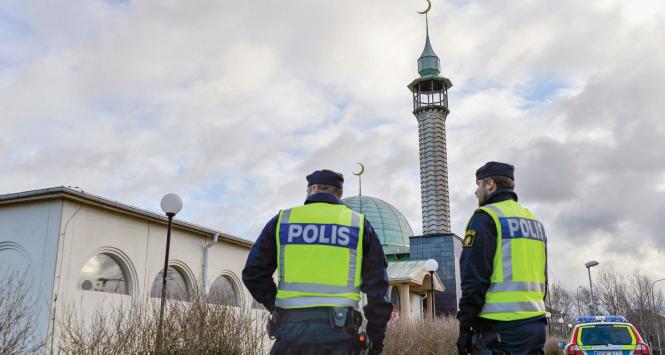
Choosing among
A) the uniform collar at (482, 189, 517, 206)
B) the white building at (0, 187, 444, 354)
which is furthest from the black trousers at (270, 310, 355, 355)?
the white building at (0, 187, 444, 354)

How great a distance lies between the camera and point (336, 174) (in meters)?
4.64

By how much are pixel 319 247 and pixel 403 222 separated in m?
48.9

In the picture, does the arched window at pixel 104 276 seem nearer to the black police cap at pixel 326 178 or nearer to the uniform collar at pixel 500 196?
the black police cap at pixel 326 178

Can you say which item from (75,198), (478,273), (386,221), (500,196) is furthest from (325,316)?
(386,221)

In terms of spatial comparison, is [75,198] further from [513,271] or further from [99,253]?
[513,271]

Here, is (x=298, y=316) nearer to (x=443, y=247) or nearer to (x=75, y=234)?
(x=75, y=234)

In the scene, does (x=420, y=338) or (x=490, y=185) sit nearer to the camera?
(x=490, y=185)

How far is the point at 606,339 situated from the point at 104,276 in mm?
11169

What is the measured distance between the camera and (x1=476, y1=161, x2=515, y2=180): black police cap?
5.04m

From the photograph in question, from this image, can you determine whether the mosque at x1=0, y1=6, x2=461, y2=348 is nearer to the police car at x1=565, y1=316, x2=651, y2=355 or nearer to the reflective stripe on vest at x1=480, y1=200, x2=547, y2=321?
the police car at x1=565, y1=316, x2=651, y2=355

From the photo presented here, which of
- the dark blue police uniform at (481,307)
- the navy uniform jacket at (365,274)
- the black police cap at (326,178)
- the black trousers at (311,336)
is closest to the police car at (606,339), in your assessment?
the dark blue police uniform at (481,307)

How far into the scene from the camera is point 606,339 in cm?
1158

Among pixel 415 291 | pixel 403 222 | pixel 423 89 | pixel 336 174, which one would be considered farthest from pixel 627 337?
pixel 423 89

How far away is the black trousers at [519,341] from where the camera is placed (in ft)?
14.6
